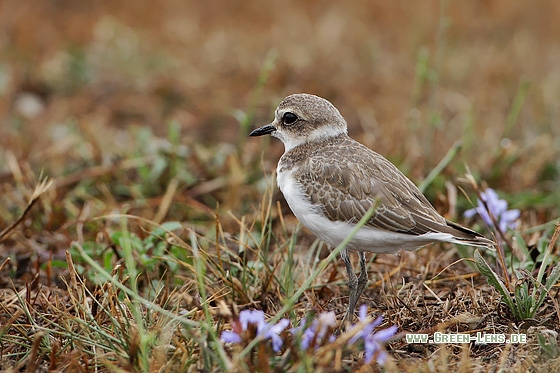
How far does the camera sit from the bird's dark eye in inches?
180

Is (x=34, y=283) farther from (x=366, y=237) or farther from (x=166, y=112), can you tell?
(x=166, y=112)

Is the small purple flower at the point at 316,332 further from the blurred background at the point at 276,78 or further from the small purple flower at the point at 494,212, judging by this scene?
the blurred background at the point at 276,78

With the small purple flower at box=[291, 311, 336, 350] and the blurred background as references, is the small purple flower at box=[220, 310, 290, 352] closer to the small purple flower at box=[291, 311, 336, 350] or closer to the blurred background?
the small purple flower at box=[291, 311, 336, 350]

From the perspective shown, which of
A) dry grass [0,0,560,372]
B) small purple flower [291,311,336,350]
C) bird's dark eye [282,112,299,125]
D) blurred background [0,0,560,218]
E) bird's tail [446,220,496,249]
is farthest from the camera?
blurred background [0,0,560,218]

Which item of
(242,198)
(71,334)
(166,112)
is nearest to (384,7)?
(166,112)

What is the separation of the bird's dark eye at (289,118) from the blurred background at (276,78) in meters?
0.78

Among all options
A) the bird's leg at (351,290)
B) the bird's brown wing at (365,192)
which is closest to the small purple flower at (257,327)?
the bird's leg at (351,290)

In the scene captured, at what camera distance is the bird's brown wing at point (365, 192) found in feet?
12.7

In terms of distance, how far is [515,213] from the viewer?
4.43 m

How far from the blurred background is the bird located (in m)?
1.30

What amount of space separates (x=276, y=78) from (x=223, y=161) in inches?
105

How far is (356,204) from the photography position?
156 inches

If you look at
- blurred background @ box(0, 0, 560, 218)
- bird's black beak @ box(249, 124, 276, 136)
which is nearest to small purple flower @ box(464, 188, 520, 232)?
blurred background @ box(0, 0, 560, 218)

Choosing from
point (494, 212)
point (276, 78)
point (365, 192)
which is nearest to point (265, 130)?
point (365, 192)
